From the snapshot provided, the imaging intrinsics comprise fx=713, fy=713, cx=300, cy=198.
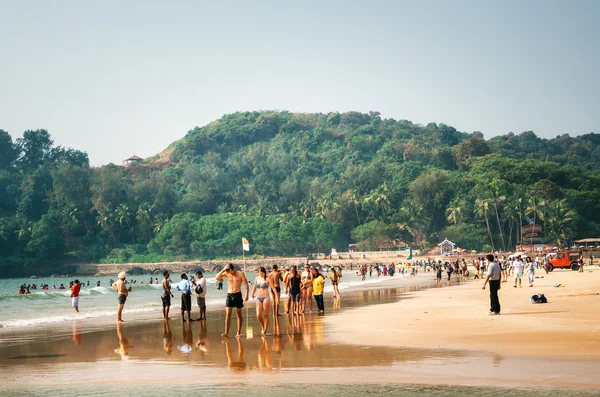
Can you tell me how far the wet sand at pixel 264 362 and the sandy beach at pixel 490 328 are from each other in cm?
16

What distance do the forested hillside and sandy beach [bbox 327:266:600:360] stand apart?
95.8 m

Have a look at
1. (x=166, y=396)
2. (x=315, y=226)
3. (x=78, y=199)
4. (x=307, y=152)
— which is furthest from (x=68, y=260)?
(x=166, y=396)

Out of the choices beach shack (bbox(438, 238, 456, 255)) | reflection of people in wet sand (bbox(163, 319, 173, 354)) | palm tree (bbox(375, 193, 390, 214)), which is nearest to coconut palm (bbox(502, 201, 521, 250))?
beach shack (bbox(438, 238, 456, 255))

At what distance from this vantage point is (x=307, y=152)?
19912cm

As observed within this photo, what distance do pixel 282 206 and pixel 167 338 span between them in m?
138

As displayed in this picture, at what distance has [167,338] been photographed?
1658 centimetres

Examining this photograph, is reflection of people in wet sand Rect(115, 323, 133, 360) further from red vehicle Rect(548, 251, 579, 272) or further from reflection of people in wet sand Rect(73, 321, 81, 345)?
red vehicle Rect(548, 251, 579, 272)

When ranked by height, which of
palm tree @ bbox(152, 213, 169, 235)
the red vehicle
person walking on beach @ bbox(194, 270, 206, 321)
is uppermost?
palm tree @ bbox(152, 213, 169, 235)

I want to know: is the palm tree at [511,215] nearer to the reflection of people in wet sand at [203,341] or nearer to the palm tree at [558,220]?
the palm tree at [558,220]

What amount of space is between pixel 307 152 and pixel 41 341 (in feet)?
601

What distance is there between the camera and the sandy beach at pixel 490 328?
12367 mm

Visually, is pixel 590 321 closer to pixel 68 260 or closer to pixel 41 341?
pixel 41 341

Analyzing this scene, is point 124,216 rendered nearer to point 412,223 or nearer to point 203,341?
point 412,223

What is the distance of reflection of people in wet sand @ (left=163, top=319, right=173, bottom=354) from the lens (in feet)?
47.4
